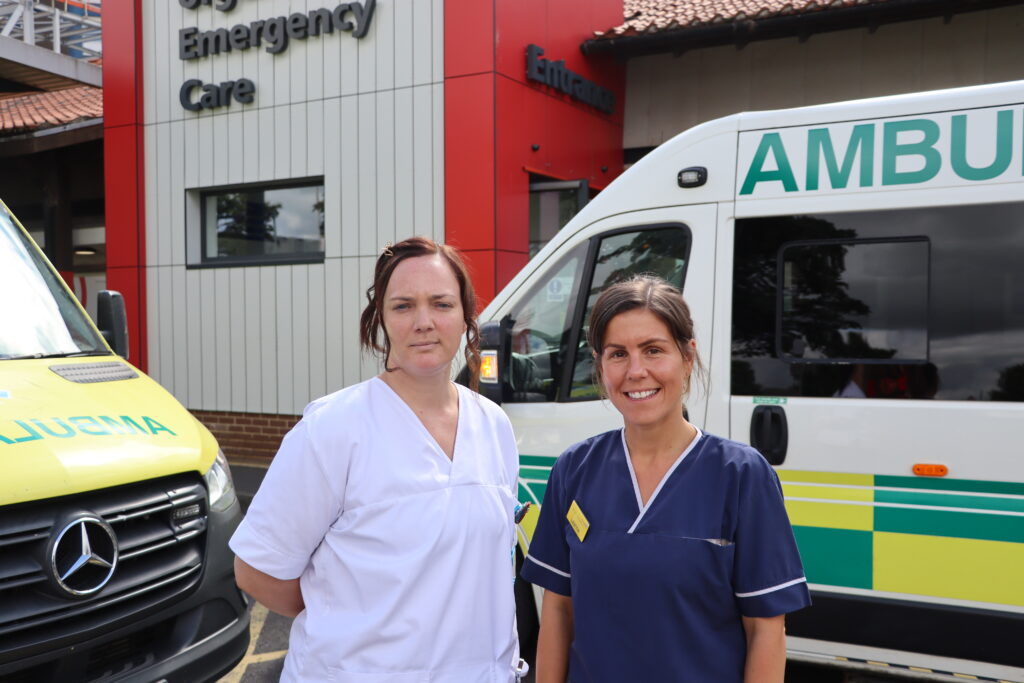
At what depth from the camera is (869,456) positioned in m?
3.13

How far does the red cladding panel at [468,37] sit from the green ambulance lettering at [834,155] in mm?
4993

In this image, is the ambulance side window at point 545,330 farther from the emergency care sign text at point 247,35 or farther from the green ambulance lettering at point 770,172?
the emergency care sign text at point 247,35

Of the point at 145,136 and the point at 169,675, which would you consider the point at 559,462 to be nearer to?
the point at 169,675

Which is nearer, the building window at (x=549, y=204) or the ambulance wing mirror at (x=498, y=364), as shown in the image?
the ambulance wing mirror at (x=498, y=364)

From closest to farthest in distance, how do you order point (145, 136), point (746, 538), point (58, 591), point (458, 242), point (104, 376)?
point (746, 538), point (58, 591), point (104, 376), point (458, 242), point (145, 136)

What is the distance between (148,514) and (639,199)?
7.32ft

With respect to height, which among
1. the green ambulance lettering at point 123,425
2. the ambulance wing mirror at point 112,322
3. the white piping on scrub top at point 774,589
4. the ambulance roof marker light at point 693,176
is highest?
the ambulance roof marker light at point 693,176

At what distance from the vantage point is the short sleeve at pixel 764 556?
156 cm

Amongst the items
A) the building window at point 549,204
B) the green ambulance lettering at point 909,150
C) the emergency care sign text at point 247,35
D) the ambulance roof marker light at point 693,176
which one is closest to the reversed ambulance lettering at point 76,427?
the ambulance roof marker light at point 693,176

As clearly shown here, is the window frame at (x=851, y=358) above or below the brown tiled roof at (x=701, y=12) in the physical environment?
below

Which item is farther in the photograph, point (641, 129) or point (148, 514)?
point (641, 129)

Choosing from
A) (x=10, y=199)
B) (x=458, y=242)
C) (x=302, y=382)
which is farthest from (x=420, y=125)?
(x=10, y=199)

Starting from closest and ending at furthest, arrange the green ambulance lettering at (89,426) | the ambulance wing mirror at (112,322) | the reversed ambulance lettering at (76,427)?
the reversed ambulance lettering at (76,427) → the green ambulance lettering at (89,426) → the ambulance wing mirror at (112,322)

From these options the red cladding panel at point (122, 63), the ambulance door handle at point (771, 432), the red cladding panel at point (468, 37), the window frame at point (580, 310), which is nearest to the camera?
the ambulance door handle at point (771, 432)
